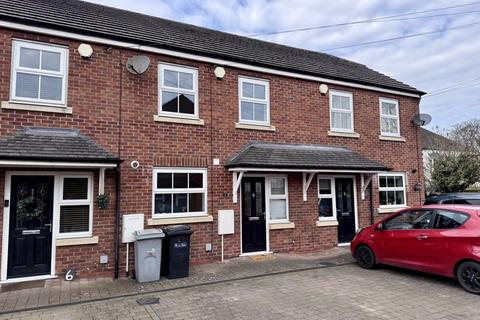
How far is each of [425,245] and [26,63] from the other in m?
8.98

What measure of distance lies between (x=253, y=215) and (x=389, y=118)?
21.9 feet

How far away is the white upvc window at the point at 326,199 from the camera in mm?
10617

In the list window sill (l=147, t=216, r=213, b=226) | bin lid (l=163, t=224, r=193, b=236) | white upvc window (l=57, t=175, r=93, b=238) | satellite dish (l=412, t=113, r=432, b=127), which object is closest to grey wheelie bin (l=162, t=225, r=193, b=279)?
bin lid (l=163, t=224, r=193, b=236)

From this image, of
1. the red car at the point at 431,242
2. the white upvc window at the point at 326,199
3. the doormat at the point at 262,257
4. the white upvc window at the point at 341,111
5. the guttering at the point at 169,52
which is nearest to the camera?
the red car at the point at 431,242

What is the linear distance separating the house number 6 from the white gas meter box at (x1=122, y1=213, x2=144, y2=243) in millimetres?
1146

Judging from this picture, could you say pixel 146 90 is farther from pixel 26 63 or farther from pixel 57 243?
pixel 57 243

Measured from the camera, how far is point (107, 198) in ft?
24.7

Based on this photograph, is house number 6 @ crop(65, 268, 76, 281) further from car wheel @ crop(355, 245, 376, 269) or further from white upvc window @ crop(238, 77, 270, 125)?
car wheel @ crop(355, 245, 376, 269)

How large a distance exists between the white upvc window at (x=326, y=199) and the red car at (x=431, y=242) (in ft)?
7.94

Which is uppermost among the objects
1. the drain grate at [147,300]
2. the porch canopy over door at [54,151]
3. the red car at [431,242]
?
the porch canopy over door at [54,151]

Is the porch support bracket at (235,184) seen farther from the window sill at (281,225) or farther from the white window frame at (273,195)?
the window sill at (281,225)

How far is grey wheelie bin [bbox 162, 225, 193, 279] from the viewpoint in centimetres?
738

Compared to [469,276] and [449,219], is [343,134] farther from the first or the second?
[469,276]

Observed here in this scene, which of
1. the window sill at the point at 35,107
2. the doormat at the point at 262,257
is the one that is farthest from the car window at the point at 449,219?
the window sill at the point at 35,107
